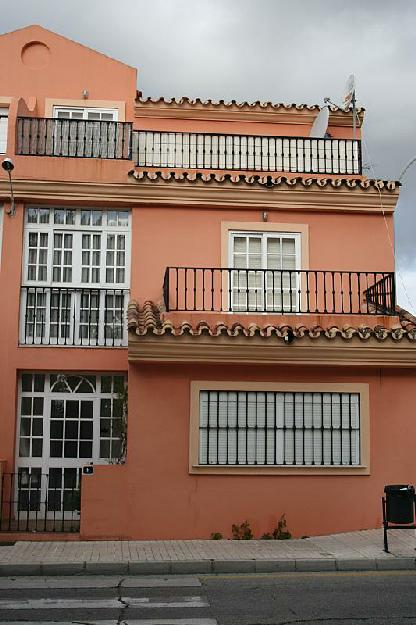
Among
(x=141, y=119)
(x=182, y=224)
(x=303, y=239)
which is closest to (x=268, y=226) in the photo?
(x=303, y=239)

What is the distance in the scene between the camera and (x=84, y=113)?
681 inches

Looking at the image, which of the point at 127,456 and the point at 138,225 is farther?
the point at 138,225

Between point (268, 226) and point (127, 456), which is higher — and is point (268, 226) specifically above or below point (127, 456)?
above

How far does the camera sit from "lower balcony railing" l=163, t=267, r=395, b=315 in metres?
14.5

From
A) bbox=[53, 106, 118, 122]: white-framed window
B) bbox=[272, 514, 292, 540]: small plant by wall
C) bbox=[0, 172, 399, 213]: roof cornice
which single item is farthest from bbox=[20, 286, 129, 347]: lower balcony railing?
bbox=[53, 106, 118, 122]: white-framed window

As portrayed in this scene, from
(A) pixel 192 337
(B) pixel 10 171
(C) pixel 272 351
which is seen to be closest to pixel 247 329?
(C) pixel 272 351

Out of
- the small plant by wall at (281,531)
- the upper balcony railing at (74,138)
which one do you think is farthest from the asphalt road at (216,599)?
the upper balcony railing at (74,138)

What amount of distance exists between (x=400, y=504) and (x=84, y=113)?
10.7 m

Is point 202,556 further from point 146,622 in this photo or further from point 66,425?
point 66,425

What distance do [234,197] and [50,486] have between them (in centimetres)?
638

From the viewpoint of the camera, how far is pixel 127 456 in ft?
42.6

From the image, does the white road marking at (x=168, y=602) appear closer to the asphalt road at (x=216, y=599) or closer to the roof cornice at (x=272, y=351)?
the asphalt road at (x=216, y=599)

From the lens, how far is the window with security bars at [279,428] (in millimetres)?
13297

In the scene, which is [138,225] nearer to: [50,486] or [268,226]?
[268,226]
